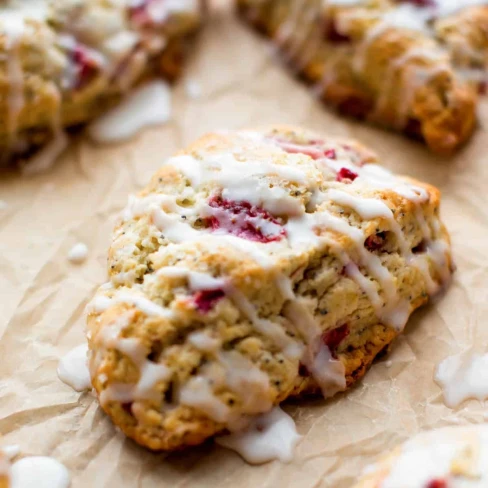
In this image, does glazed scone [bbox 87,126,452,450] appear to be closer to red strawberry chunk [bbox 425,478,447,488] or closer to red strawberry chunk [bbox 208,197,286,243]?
red strawberry chunk [bbox 208,197,286,243]

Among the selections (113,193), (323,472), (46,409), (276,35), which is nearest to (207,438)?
(323,472)

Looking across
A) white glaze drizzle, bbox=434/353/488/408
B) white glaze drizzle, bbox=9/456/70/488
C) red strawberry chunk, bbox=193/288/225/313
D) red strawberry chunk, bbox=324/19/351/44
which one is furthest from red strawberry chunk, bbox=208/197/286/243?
red strawberry chunk, bbox=324/19/351/44

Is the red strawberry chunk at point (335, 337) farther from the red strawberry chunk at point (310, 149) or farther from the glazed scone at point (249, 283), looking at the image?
the red strawberry chunk at point (310, 149)

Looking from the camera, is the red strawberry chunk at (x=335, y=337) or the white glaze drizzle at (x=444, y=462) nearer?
the white glaze drizzle at (x=444, y=462)

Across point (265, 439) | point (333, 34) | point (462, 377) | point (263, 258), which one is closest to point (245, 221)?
point (263, 258)

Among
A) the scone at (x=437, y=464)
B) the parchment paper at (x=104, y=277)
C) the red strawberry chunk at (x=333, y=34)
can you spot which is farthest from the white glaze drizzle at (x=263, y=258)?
the red strawberry chunk at (x=333, y=34)

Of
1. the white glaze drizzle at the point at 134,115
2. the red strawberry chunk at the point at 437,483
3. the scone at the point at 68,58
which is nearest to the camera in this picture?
the red strawberry chunk at the point at 437,483
